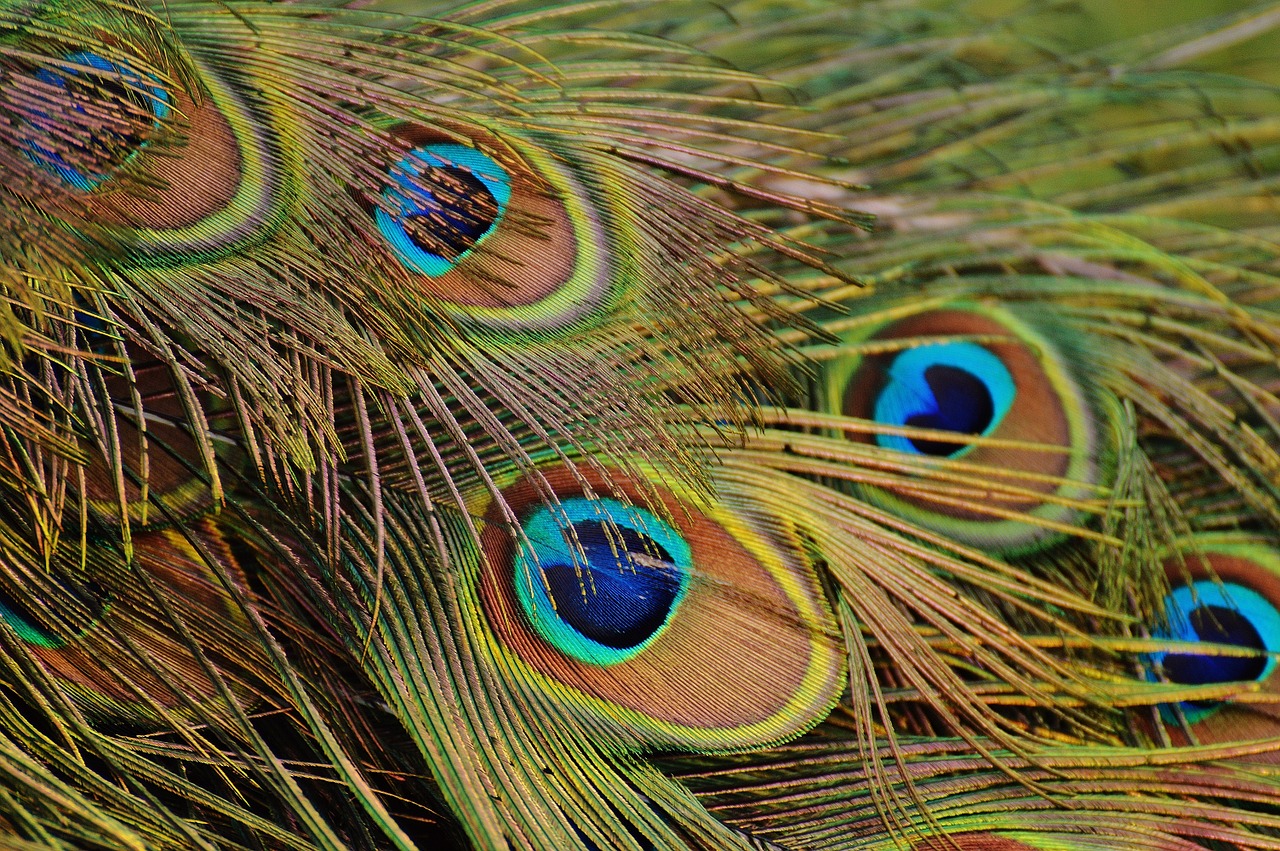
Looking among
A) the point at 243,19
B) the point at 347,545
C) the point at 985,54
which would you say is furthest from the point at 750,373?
the point at 985,54

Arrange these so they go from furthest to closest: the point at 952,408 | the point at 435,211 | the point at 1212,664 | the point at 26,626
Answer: the point at 952,408, the point at 1212,664, the point at 435,211, the point at 26,626

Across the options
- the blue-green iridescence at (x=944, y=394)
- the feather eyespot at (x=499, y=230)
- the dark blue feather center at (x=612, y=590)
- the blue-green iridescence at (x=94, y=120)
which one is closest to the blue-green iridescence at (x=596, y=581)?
the dark blue feather center at (x=612, y=590)

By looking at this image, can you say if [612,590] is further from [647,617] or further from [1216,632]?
[1216,632]

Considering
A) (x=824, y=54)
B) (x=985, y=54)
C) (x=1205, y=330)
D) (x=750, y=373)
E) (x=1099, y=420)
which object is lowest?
(x=750, y=373)

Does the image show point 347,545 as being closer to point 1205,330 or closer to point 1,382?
point 1,382

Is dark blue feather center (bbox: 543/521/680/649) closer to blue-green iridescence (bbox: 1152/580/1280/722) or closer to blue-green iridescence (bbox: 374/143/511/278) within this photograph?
blue-green iridescence (bbox: 374/143/511/278)

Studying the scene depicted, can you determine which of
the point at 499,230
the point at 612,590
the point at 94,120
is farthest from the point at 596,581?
the point at 94,120
